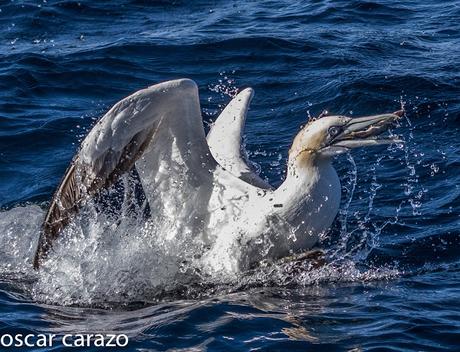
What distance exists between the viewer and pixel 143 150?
31.6 feet

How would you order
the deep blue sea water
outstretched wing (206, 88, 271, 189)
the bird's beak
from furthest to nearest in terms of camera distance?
outstretched wing (206, 88, 271, 189) < the bird's beak < the deep blue sea water

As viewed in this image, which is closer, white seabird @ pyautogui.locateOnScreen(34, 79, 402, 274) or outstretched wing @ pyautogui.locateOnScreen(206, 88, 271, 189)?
white seabird @ pyautogui.locateOnScreen(34, 79, 402, 274)

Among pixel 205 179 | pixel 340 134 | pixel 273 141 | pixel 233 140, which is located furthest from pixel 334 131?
pixel 273 141

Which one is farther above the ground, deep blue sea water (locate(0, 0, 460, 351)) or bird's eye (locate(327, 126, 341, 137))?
bird's eye (locate(327, 126, 341, 137))

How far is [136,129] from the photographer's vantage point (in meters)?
9.34

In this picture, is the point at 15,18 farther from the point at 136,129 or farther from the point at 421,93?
the point at 136,129

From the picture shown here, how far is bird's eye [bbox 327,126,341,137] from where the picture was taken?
9250mm

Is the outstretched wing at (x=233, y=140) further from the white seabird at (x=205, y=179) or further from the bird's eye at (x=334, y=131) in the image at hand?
the bird's eye at (x=334, y=131)

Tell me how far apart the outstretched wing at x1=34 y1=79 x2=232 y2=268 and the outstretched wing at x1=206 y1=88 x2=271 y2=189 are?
46cm

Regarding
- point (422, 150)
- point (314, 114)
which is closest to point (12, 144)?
point (314, 114)

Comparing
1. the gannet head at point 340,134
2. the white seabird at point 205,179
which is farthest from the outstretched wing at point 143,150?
the gannet head at point 340,134

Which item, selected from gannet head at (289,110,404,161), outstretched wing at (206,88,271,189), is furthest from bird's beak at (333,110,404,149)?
outstretched wing at (206,88,271,189)

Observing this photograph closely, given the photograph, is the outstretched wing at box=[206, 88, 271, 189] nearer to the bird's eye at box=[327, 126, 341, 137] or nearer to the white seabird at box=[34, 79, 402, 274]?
the white seabird at box=[34, 79, 402, 274]

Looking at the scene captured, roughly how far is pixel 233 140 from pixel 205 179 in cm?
91
